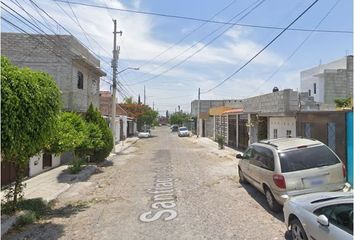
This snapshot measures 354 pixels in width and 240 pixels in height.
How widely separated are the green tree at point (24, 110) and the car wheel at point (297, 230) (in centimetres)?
515

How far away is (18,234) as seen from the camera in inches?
306

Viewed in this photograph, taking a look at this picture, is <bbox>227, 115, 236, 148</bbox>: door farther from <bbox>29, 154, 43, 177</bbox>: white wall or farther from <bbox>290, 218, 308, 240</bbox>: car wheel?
<bbox>290, 218, 308, 240</bbox>: car wheel

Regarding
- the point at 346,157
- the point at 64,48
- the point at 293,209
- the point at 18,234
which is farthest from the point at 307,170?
the point at 64,48

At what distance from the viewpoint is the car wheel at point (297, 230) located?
19.9 feet

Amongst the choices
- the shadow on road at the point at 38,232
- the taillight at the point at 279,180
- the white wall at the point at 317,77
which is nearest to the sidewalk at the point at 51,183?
the shadow on road at the point at 38,232

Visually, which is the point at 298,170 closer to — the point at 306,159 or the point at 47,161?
the point at 306,159

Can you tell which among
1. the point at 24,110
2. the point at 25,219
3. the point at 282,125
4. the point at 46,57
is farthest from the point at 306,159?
the point at 46,57

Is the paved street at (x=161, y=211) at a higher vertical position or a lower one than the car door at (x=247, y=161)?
lower

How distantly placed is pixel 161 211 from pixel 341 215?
5126mm

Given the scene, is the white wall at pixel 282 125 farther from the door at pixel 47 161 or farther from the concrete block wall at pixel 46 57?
the concrete block wall at pixel 46 57

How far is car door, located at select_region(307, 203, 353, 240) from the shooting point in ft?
15.8

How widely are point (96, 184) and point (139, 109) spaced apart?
5319 cm

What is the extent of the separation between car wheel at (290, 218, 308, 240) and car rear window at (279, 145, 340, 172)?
Result: 2497 mm

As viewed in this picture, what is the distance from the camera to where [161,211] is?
9500 millimetres
